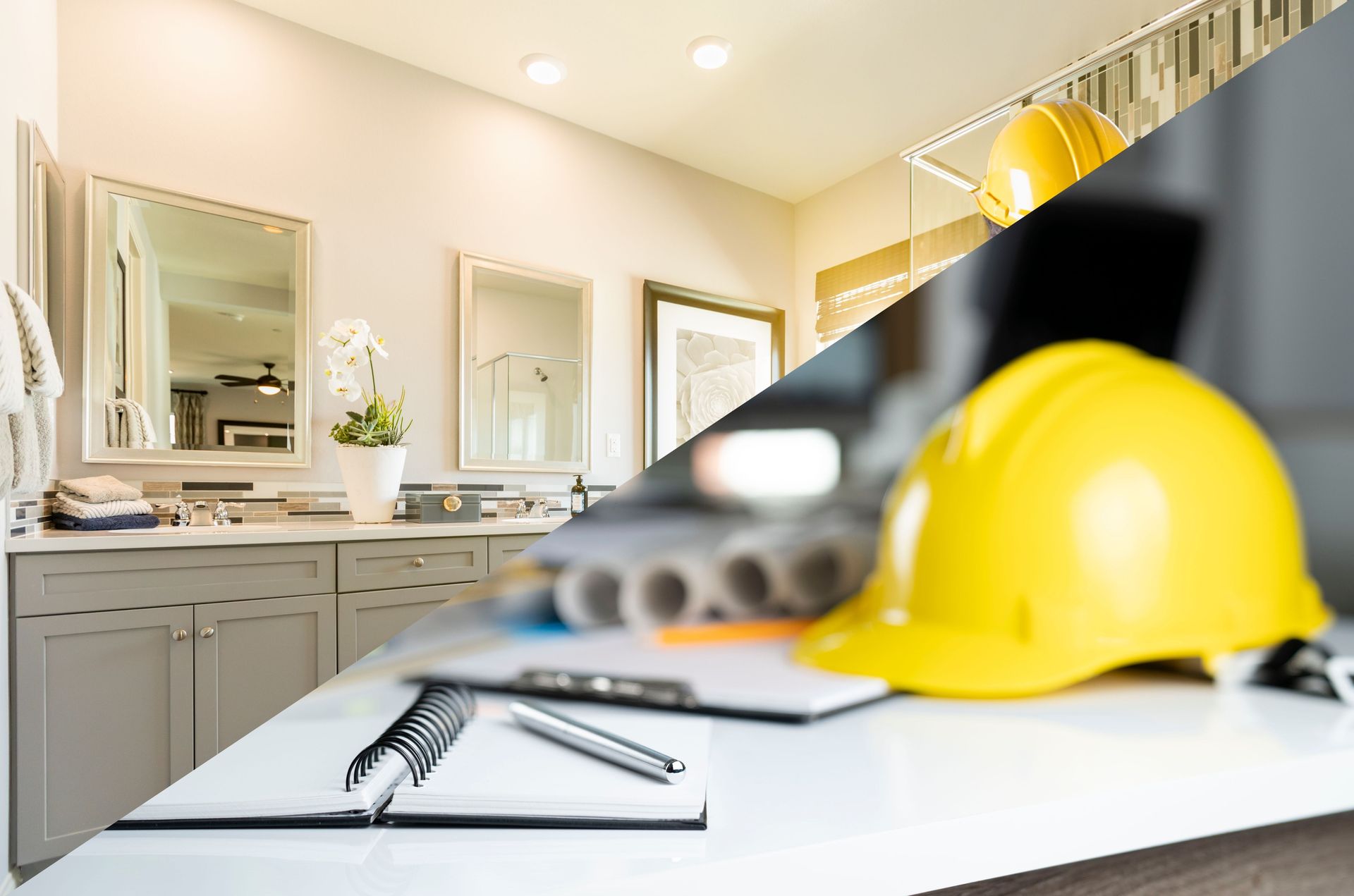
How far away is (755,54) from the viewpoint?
237 cm

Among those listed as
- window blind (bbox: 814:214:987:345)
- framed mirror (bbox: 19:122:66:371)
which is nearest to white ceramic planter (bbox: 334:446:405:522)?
framed mirror (bbox: 19:122:66:371)

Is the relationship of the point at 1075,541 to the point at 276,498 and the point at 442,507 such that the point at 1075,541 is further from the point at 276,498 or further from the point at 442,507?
the point at 276,498

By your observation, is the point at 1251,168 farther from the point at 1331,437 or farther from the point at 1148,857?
the point at 1148,857

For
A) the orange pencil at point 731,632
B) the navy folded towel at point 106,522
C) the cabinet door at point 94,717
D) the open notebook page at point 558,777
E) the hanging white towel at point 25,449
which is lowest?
the cabinet door at point 94,717

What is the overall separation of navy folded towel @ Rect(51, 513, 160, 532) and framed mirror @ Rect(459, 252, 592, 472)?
0.93 metres

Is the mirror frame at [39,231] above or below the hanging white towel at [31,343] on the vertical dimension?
above

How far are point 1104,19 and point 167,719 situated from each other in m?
3.13

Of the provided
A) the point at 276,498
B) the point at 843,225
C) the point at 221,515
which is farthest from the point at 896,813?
the point at 843,225

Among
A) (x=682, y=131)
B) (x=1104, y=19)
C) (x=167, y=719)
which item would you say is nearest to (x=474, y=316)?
(x=682, y=131)

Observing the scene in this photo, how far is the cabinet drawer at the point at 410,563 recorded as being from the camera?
5.93 ft

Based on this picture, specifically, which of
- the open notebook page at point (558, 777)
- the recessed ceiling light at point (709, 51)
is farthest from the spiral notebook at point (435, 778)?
the recessed ceiling light at point (709, 51)

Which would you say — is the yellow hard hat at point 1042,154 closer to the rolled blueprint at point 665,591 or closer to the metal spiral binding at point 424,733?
the rolled blueprint at point 665,591

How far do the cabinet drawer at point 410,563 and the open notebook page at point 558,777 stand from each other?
1.69 metres

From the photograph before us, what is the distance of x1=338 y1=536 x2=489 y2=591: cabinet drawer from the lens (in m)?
1.81
